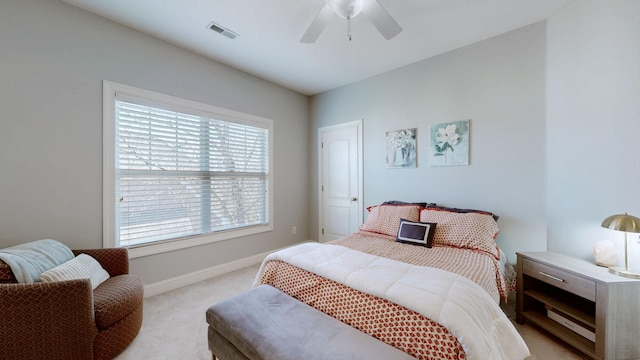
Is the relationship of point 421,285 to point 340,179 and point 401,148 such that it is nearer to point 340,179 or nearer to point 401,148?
point 401,148

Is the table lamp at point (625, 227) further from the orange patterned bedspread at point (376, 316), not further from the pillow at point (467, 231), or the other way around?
the orange patterned bedspread at point (376, 316)

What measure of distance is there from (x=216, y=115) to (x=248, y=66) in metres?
0.80

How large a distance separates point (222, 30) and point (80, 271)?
7.87 ft

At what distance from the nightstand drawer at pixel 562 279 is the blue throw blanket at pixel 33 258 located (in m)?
3.57

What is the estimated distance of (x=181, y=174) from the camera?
2.78 metres

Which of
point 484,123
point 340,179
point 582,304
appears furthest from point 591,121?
point 340,179

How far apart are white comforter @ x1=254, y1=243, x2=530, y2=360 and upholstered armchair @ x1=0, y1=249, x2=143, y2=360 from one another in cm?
133

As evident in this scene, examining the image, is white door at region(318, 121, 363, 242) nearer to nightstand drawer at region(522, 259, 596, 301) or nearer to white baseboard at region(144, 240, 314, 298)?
white baseboard at region(144, 240, 314, 298)

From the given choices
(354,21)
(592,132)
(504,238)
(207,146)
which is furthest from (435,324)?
(207,146)

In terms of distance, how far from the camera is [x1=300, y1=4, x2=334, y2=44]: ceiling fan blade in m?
1.76

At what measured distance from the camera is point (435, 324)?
1.09 meters

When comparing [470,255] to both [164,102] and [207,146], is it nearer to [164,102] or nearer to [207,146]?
[207,146]

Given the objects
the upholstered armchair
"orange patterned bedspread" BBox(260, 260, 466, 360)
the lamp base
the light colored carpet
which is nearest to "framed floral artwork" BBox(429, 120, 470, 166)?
the lamp base

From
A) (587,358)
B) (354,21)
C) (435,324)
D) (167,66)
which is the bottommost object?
(587,358)
